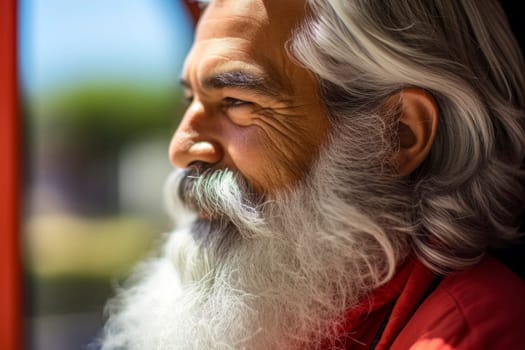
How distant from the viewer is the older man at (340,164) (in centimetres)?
158

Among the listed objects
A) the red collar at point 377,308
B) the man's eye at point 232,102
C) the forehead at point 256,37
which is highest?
the forehead at point 256,37

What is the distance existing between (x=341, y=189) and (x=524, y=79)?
671 millimetres

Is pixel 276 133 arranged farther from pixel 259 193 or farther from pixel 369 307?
pixel 369 307

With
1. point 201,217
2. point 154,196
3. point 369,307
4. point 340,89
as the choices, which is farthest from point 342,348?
point 154,196

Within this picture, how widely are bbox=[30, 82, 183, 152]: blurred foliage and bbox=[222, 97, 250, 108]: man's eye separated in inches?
123

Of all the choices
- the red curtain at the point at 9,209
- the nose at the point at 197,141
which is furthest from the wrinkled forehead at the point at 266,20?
the red curtain at the point at 9,209

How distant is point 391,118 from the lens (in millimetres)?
1642

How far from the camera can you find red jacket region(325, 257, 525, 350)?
1309mm

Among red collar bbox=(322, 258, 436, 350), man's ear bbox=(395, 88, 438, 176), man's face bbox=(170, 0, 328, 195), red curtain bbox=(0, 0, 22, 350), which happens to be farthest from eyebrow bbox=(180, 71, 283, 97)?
red curtain bbox=(0, 0, 22, 350)

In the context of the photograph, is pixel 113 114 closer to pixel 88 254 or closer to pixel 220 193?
pixel 88 254

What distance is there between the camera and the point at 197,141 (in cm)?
171

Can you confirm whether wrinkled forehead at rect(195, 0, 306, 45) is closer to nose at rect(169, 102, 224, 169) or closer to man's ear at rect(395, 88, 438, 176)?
nose at rect(169, 102, 224, 169)

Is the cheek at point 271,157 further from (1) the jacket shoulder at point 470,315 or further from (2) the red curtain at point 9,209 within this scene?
(2) the red curtain at point 9,209

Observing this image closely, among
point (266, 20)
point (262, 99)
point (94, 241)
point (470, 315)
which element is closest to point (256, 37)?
point (266, 20)
